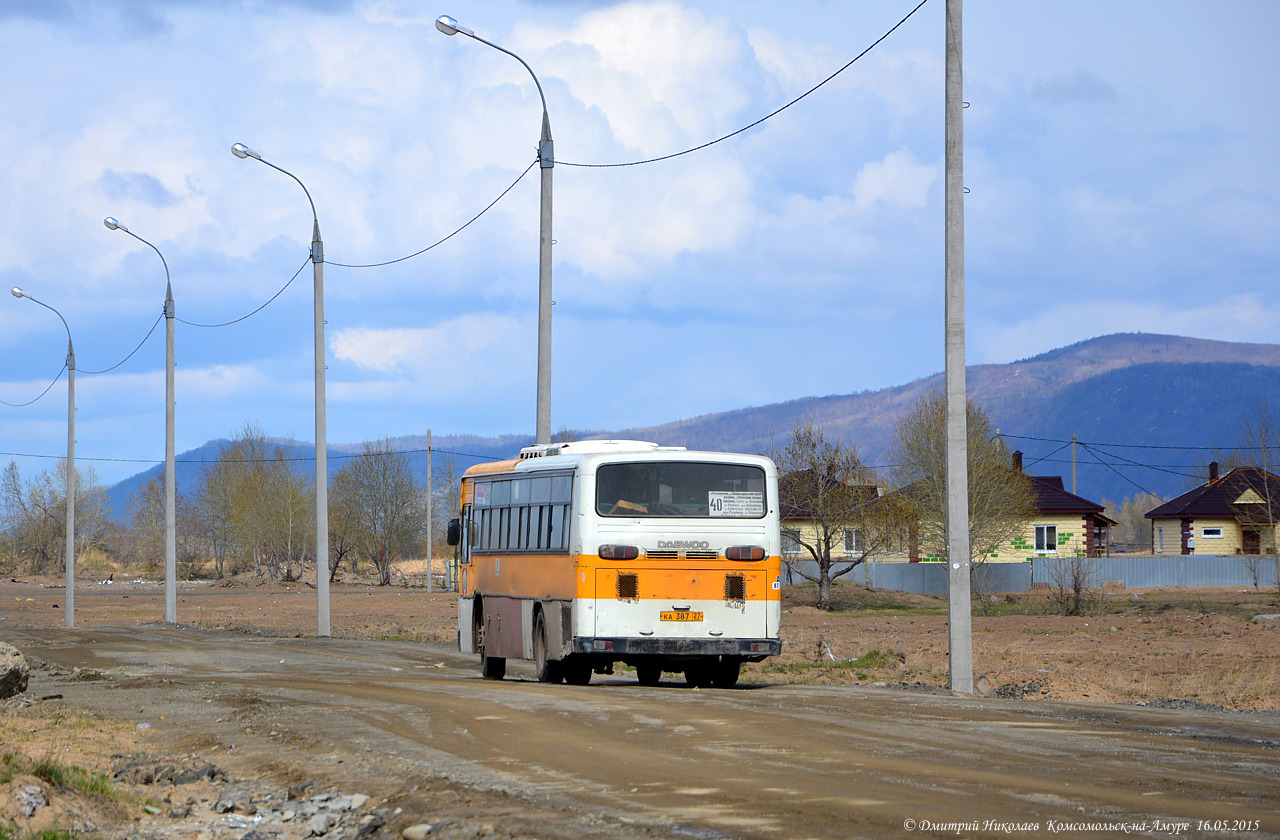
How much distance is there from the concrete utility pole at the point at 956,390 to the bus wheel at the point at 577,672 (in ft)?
16.9

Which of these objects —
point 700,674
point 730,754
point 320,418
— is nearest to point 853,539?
point 320,418

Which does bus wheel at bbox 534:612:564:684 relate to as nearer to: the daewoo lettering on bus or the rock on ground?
the daewoo lettering on bus

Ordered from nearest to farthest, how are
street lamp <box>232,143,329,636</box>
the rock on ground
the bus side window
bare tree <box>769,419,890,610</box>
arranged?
the rock on ground, the bus side window, street lamp <box>232,143,329,636</box>, bare tree <box>769,419,890,610</box>

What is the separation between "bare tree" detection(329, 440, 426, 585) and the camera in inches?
4013

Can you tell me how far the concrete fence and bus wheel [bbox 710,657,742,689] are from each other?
52.1 metres

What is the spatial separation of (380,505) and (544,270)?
7777cm

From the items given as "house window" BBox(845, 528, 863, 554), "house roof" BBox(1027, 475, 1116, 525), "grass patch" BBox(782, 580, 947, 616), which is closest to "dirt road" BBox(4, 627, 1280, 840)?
"grass patch" BBox(782, 580, 947, 616)

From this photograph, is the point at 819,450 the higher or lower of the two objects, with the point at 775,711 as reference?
higher

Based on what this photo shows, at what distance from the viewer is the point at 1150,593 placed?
64438 millimetres

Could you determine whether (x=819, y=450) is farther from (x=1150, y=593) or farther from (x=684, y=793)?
(x=684, y=793)

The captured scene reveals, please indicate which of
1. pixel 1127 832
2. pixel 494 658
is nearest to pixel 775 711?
pixel 1127 832

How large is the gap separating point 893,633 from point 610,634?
2062cm

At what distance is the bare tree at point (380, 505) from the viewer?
101938 millimetres

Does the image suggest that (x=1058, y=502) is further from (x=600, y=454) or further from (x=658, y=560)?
(x=600, y=454)
